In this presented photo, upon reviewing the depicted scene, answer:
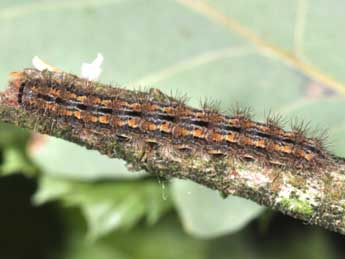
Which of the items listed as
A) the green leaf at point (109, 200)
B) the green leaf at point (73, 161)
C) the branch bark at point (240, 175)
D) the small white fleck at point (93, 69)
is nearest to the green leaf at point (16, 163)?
the green leaf at point (109, 200)

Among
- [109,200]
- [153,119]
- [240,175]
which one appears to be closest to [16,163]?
[109,200]

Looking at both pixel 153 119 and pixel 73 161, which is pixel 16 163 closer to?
pixel 73 161

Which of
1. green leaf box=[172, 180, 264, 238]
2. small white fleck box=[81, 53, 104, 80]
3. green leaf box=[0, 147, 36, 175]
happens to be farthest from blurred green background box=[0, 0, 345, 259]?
small white fleck box=[81, 53, 104, 80]

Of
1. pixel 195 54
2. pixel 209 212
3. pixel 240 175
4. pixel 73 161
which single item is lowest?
pixel 240 175

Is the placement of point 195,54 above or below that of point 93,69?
above

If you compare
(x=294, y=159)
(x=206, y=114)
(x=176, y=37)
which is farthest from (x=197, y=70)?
(x=294, y=159)

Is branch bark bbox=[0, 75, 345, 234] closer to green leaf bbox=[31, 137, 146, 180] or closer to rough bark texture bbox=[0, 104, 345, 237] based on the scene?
rough bark texture bbox=[0, 104, 345, 237]

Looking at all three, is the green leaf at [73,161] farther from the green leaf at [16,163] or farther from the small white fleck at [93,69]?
the small white fleck at [93,69]
